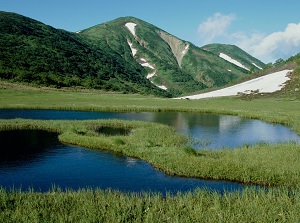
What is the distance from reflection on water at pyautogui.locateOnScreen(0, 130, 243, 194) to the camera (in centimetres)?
2381

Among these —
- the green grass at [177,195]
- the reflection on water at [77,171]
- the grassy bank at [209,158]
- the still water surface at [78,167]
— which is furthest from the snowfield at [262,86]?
the reflection on water at [77,171]

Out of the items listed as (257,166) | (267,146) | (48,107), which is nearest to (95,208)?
(257,166)

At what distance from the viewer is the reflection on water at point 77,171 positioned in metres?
23.8

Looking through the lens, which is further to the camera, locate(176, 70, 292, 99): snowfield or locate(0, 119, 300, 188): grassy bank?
locate(176, 70, 292, 99): snowfield

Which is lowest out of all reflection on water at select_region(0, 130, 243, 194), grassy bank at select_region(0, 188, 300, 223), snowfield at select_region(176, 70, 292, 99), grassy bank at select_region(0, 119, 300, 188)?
reflection on water at select_region(0, 130, 243, 194)

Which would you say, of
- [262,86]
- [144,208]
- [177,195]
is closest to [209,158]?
[177,195]

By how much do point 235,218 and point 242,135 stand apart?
30.9 meters

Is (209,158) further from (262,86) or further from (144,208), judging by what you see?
(262,86)

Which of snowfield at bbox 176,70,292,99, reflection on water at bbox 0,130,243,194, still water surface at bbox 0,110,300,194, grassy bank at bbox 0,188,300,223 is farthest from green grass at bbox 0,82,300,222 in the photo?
snowfield at bbox 176,70,292,99

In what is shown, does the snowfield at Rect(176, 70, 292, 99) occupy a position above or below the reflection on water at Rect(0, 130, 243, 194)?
above

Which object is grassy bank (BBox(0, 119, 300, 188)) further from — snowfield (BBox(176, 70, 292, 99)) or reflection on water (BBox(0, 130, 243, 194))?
snowfield (BBox(176, 70, 292, 99))

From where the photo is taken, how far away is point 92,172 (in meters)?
27.4

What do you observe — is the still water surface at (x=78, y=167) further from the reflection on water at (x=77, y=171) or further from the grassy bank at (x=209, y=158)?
the grassy bank at (x=209, y=158)

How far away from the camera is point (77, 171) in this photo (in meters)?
27.8
